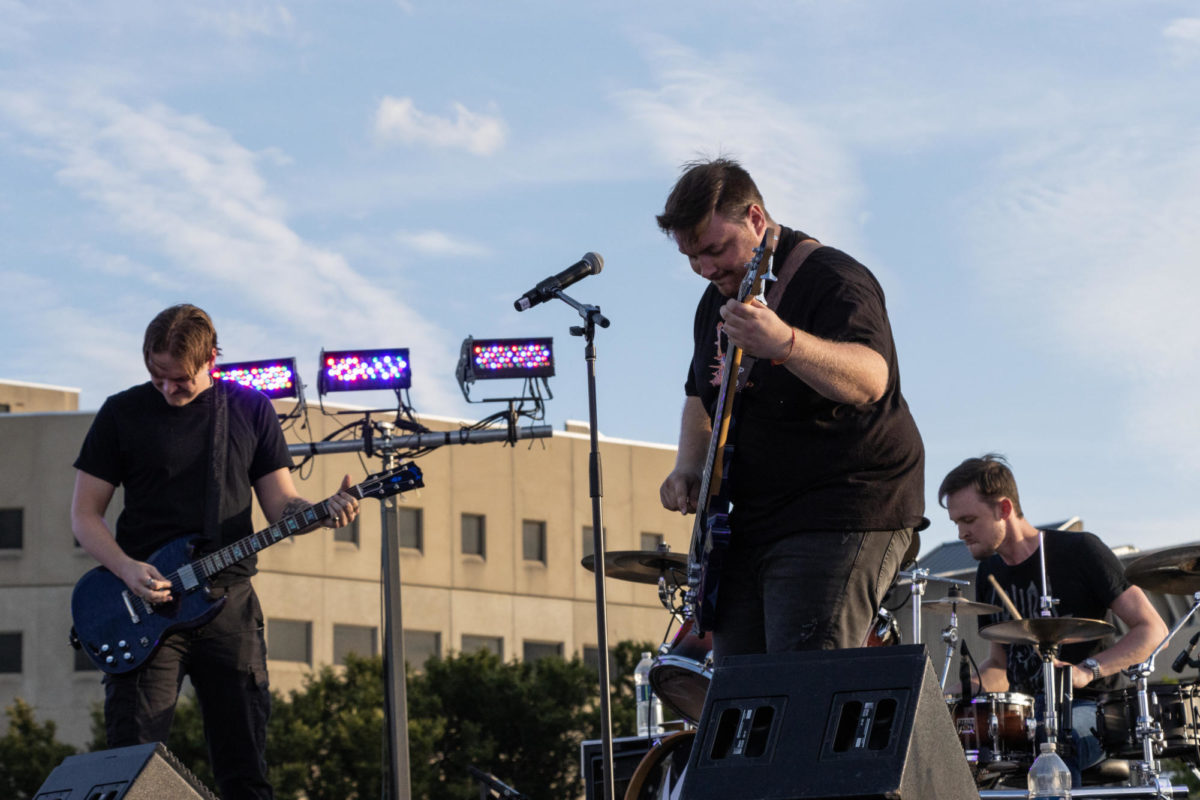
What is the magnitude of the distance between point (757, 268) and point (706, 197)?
263mm

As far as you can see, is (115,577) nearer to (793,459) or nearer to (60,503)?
(793,459)

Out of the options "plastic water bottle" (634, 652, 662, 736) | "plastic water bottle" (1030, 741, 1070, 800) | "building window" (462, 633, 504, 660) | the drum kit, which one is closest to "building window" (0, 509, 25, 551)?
"building window" (462, 633, 504, 660)

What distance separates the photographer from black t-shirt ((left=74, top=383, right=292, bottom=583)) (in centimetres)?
554

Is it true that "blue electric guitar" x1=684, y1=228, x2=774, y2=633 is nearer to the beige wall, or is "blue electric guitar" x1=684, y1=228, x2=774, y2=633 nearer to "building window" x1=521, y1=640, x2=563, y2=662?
the beige wall

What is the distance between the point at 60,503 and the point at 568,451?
55.1 feet

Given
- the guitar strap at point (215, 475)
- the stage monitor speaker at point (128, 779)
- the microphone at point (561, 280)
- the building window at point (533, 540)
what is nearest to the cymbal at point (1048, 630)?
the microphone at point (561, 280)

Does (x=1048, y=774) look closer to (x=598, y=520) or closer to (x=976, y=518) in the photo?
(x=976, y=518)

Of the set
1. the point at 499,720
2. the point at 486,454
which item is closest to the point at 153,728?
the point at 499,720

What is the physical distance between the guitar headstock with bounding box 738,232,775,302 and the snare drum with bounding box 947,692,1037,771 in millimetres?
3570

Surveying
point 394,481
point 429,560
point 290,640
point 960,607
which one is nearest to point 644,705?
point 960,607

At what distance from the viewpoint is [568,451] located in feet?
175

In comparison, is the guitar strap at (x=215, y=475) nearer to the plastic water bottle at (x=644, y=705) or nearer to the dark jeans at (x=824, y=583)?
the dark jeans at (x=824, y=583)

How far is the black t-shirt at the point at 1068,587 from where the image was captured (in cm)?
723

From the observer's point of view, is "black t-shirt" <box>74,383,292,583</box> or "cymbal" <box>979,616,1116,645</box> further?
"cymbal" <box>979,616,1116,645</box>
